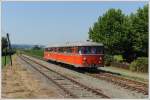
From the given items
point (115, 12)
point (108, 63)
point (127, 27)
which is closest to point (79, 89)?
point (108, 63)

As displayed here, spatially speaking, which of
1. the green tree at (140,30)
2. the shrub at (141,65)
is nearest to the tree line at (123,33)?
the green tree at (140,30)

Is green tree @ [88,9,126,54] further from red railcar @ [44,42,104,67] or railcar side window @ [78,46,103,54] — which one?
railcar side window @ [78,46,103,54]

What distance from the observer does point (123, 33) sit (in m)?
54.4

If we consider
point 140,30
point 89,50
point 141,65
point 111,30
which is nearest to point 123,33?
point 111,30

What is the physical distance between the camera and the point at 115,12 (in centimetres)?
5947

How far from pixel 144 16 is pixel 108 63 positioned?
8613 mm

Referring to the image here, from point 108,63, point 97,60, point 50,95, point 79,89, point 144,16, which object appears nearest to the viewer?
point 50,95

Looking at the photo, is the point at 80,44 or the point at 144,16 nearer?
the point at 80,44

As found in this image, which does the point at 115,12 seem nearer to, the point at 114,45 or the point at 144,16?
the point at 114,45

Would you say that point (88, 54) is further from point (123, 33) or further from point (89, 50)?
point (123, 33)

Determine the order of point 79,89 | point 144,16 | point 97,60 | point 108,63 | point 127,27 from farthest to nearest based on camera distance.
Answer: point 127,27, point 144,16, point 108,63, point 97,60, point 79,89

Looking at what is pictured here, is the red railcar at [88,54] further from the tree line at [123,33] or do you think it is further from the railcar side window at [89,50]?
the tree line at [123,33]

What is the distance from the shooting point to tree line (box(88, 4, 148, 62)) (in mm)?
48303

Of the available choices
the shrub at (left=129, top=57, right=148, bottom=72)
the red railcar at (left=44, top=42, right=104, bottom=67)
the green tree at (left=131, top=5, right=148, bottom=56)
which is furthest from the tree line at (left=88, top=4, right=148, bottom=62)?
the red railcar at (left=44, top=42, right=104, bottom=67)
